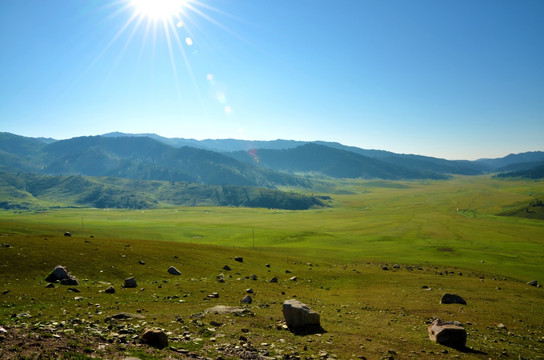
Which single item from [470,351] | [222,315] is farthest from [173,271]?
[470,351]

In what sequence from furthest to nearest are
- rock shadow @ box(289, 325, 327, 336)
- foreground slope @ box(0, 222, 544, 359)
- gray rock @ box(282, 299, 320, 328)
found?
gray rock @ box(282, 299, 320, 328) < rock shadow @ box(289, 325, 327, 336) < foreground slope @ box(0, 222, 544, 359)

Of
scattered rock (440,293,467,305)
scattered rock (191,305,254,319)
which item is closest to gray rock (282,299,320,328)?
scattered rock (191,305,254,319)

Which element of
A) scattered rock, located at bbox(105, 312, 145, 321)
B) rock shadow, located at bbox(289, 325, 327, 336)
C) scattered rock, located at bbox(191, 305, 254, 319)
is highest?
scattered rock, located at bbox(105, 312, 145, 321)

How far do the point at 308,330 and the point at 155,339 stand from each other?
36.5ft

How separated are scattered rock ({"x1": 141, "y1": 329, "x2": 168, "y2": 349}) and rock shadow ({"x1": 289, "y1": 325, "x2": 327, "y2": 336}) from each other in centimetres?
937

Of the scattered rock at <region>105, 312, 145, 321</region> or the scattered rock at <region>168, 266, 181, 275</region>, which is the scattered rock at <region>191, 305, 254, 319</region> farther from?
the scattered rock at <region>168, 266, 181, 275</region>

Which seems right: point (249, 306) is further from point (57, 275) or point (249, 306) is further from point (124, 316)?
point (57, 275)

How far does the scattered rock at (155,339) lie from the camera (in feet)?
56.3

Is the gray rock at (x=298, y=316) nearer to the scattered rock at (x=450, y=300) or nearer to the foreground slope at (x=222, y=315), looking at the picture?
the foreground slope at (x=222, y=315)

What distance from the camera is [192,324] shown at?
22.1 metres

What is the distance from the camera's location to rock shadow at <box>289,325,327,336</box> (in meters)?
22.1

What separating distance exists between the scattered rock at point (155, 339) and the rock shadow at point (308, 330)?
9368mm

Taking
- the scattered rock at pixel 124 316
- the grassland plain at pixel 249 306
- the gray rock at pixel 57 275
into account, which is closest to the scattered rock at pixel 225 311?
the grassland plain at pixel 249 306

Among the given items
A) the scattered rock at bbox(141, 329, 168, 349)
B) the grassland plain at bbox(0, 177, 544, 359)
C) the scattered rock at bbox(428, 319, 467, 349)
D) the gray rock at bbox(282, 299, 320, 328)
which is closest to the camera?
the scattered rock at bbox(141, 329, 168, 349)
